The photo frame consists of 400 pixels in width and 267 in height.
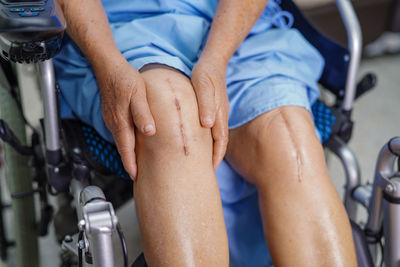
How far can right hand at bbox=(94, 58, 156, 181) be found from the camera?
76cm

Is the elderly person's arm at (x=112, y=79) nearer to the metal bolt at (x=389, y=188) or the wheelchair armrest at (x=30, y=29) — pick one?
the wheelchair armrest at (x=30, y=29)

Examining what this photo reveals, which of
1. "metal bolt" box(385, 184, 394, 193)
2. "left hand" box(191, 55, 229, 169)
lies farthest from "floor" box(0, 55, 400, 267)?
"left hand" box(191, 55, 229, 169)

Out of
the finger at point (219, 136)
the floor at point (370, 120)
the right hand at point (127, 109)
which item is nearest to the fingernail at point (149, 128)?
the right hand at point (127, 109)

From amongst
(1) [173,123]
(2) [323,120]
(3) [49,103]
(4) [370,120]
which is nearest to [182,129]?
(1) [173,123]

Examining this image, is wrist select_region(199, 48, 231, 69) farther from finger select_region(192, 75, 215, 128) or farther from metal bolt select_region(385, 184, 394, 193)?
metal bolt select_region(385, 184, 394, 193)

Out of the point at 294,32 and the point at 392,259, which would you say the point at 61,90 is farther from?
the point at 392,259

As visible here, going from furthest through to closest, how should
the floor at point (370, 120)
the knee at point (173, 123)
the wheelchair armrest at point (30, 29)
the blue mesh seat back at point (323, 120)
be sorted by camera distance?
the floor at point (370, 120)
the blue mesh seat back at point (323, 120)
the knee at point (173, 123)
the wheelchair armrest at point (30, 29)

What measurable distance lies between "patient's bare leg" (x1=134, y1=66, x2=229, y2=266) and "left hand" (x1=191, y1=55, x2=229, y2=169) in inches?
0.5

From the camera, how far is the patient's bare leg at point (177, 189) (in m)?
0.72

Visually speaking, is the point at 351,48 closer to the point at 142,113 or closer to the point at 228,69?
the point at 228,69

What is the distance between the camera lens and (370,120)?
2.17 m

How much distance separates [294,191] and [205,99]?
0.22 meters

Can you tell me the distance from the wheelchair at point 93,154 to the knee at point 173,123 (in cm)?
12

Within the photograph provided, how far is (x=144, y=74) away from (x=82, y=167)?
0.22 m
